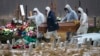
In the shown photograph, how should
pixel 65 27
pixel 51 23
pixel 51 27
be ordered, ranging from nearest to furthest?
pixel 51 27, pixel 51 23, pixel 65 27

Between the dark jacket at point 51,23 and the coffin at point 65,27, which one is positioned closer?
the dark jacket at point 51,23

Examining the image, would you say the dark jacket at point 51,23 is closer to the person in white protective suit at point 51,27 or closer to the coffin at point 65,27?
the person in white protective suit at point 51,27

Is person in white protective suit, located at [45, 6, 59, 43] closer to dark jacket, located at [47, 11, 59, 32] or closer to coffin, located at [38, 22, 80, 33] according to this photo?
dark jacket, located at [47, 11, 59, 32]

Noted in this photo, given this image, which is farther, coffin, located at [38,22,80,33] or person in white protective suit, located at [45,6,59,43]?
coffin, located at [38,22,80,33]

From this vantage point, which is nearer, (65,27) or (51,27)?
(51,27)

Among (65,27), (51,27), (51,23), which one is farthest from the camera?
(65,27)

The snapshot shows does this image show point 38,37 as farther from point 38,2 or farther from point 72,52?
point 38,2

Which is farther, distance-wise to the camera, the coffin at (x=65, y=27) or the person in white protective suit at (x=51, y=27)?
the coffin at (x=65, y=27)

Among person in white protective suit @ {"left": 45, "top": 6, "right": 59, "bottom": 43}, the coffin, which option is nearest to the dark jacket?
person in white protective suit @ {"left": 45, "top": 6, "right": 59, "bottom": 43}

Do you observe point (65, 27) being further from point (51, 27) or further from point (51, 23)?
point (51, 27)

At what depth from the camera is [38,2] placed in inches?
1572

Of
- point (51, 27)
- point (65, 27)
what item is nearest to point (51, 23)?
point (51, 27)

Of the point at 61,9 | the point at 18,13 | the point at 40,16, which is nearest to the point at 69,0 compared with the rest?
the point at 61,9

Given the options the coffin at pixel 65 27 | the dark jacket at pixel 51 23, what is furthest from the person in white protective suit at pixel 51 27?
the coffin at pixel 65 27
